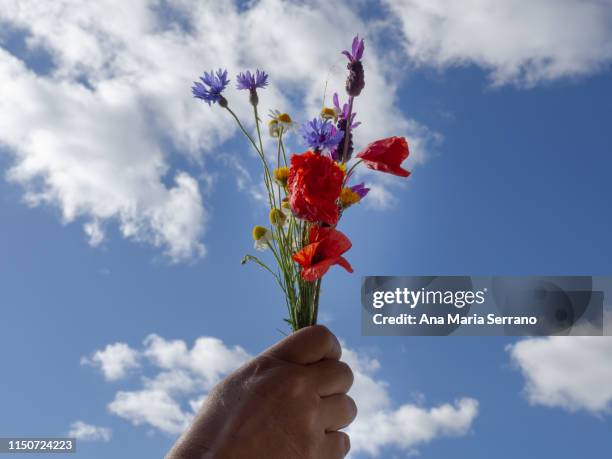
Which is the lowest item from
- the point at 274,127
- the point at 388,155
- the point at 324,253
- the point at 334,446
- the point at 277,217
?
the point at 334,446

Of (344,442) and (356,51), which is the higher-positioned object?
(356,51)

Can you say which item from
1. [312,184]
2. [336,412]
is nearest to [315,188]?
[312,184]

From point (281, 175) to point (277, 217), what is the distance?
0.10 m

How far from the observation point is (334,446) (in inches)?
55.4

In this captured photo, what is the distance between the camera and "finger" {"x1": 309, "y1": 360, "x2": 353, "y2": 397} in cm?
138

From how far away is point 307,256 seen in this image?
135 cm

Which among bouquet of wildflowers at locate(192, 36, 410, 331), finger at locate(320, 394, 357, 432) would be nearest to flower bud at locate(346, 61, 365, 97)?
bouquet of wildflowers at locate(192, 36, 410, 331)

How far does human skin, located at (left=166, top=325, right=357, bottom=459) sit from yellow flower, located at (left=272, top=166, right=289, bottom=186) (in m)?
0.33

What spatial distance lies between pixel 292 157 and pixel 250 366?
42cm

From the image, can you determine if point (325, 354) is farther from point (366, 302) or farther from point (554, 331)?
point (554, 331)

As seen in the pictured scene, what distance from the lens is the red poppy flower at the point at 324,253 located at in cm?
133

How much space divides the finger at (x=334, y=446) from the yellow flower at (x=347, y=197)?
481 mm

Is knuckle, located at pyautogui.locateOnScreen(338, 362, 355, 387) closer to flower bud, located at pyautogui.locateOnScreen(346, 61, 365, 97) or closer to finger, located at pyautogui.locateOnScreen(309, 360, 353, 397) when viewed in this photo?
finger, located at pyautogui.locateOnScreen(309, 360, 353, 397)

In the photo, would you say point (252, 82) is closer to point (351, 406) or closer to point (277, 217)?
point (277, 217)
